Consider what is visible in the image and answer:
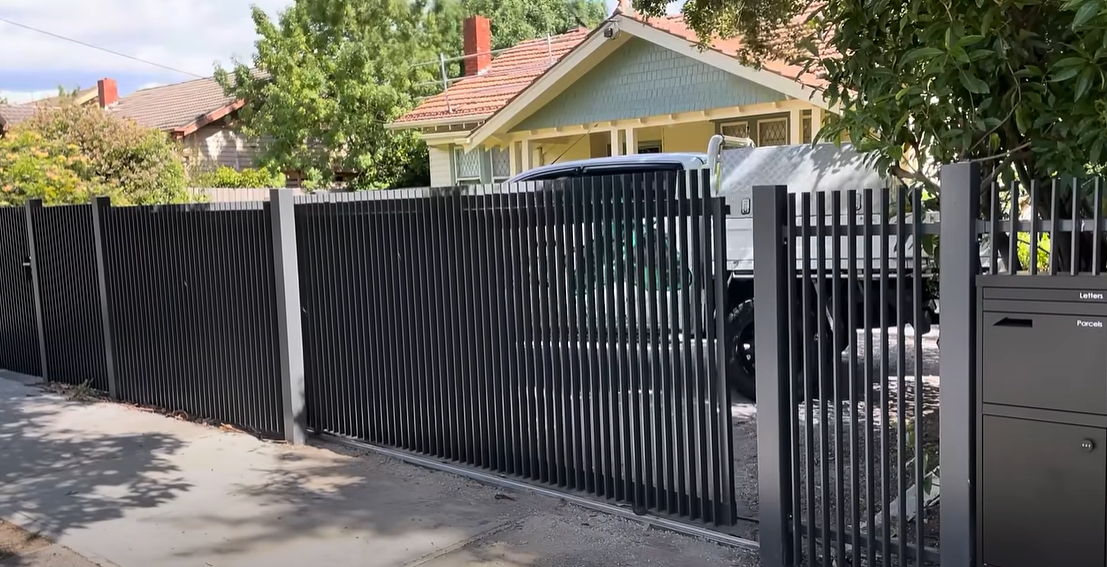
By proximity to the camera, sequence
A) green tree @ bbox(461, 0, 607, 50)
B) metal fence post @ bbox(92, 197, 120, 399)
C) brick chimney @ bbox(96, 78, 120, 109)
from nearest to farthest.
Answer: metal fence post @ bbox(92, 197, 120, 399) → brick chimney @ bbox(96, 78, 120, 109) → green tree @ bbox(461, 0, 607, 50)

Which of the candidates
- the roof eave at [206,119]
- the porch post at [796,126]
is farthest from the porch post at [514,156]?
the roof eave at [206,119]

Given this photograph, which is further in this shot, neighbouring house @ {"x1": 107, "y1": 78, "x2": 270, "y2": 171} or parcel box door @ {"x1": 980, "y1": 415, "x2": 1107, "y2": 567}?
neighbouring house @ {"x1": 107, "y1": 78, "x2": 270, "y2": 171}

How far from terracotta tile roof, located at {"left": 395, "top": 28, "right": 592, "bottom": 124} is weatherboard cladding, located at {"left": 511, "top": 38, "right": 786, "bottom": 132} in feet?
5.28

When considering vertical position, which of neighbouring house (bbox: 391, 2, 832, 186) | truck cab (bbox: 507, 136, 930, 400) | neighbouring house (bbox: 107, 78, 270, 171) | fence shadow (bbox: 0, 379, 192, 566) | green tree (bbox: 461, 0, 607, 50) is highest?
green tree (bbox: 461, 0, 607, 50)

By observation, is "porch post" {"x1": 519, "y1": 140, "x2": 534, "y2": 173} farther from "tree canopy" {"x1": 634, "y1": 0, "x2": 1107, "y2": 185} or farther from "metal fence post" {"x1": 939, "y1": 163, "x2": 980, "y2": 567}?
"metal fence post" {"x1": 939, "y1": 163, "x2": 980, "y2": 567}

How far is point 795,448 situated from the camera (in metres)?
4.12

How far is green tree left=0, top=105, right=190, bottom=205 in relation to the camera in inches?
556

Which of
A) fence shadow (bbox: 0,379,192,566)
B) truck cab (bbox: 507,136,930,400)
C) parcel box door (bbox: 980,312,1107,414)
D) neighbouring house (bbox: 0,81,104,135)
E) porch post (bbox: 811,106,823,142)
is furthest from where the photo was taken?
neighbouring house (bbox: 0,81,104,135)

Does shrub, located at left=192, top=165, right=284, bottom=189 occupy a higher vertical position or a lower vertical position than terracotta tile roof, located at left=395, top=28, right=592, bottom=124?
lower

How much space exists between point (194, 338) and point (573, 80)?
918 centimetres

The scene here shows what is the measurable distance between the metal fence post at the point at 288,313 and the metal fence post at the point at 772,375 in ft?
12.3

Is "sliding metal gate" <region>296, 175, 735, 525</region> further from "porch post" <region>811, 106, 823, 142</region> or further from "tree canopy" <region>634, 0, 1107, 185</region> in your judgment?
"porch post" <region>811, 106, 823, 142</region>

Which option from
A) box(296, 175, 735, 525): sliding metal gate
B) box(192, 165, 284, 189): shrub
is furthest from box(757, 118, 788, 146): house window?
box(192, 165, 284, 189): shrub

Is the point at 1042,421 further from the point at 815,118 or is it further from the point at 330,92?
the point at 330,92
